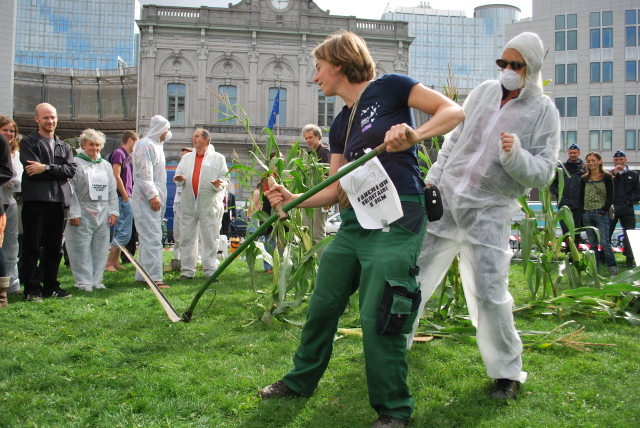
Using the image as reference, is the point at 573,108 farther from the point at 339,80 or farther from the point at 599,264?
the point at 339,80

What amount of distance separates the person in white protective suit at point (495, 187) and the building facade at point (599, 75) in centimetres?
4098

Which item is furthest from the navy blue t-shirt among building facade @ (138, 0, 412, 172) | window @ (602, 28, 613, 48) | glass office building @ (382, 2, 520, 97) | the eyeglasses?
glass office building @ (382, 2, 520, 97)

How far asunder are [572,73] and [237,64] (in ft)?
81.2

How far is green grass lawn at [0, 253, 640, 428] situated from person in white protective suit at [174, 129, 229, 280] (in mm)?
2551

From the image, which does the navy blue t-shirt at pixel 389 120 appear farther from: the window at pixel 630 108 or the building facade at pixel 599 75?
the window at pixel 630 108

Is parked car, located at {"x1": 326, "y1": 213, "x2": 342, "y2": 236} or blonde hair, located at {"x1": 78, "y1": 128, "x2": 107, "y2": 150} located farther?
parked car, located at {"x1": 326, "y1": 213, "x2": 342, "y2": 236}

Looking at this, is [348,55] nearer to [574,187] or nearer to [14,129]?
[14,129]

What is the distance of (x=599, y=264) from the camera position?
9.39m

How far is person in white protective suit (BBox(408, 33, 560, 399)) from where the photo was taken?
3.14m

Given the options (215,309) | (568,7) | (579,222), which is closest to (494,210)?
(215,309)

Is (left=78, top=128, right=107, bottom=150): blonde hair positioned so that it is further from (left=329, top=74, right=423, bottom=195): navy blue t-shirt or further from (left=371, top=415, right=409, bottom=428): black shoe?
(left=371, top=415, right=409, bottom=428): black shoe

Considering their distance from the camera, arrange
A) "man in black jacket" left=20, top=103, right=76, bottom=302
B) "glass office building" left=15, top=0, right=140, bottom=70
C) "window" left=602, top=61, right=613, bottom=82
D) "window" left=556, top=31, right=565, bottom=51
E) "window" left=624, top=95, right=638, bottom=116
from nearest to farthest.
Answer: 1. "man in black jacket" left=20, top=103, right=76, bottom=302
2. "window" left=624, top=95, right=638, bottom=116
3. "window" left=602, top=61, right=613, bottom=82
4. "window" left=556, top=31, right=565, bottom=51
5. "glass office building" left=15, top=0, right=140, bottom=70

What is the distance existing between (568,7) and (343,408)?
156ft

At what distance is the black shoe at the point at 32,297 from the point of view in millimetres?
5754
